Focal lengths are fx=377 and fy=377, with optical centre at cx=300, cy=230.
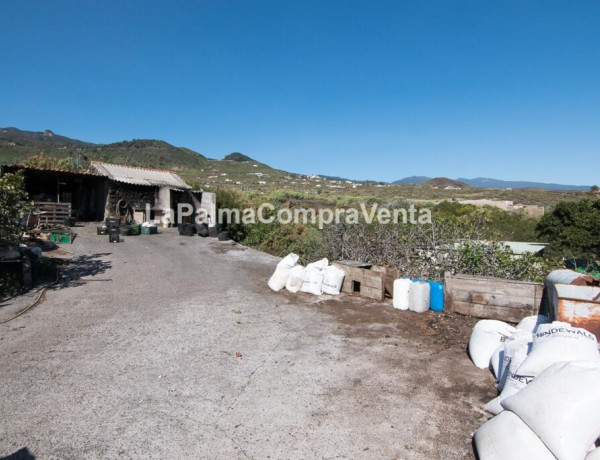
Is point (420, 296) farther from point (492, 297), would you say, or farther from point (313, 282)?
point (313, 282)

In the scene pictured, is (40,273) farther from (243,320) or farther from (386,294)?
(386,294)

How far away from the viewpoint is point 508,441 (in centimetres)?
258

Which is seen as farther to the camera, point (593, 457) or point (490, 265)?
point (490, 265)

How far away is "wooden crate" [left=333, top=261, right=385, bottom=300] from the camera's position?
6.76 metres

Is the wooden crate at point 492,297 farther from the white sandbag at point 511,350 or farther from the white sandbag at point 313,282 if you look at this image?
the white sandbag at point 313,282

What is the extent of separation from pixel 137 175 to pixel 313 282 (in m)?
15.9

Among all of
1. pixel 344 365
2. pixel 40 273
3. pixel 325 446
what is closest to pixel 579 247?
pixel 344 365

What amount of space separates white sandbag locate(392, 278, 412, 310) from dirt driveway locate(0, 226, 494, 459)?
0.65 ft

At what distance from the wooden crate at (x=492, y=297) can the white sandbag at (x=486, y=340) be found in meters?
1.40

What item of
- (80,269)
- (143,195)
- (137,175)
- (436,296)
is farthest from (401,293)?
(137,175)

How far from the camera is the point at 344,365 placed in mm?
4348

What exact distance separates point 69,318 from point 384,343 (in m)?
4.92

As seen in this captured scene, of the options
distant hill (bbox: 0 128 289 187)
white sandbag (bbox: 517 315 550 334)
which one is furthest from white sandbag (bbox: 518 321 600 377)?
distant hill (bbox: 0 128 289 187)

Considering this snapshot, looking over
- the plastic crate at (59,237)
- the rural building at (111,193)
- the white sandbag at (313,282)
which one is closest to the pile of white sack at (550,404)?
the white sandbag at (313,282)
